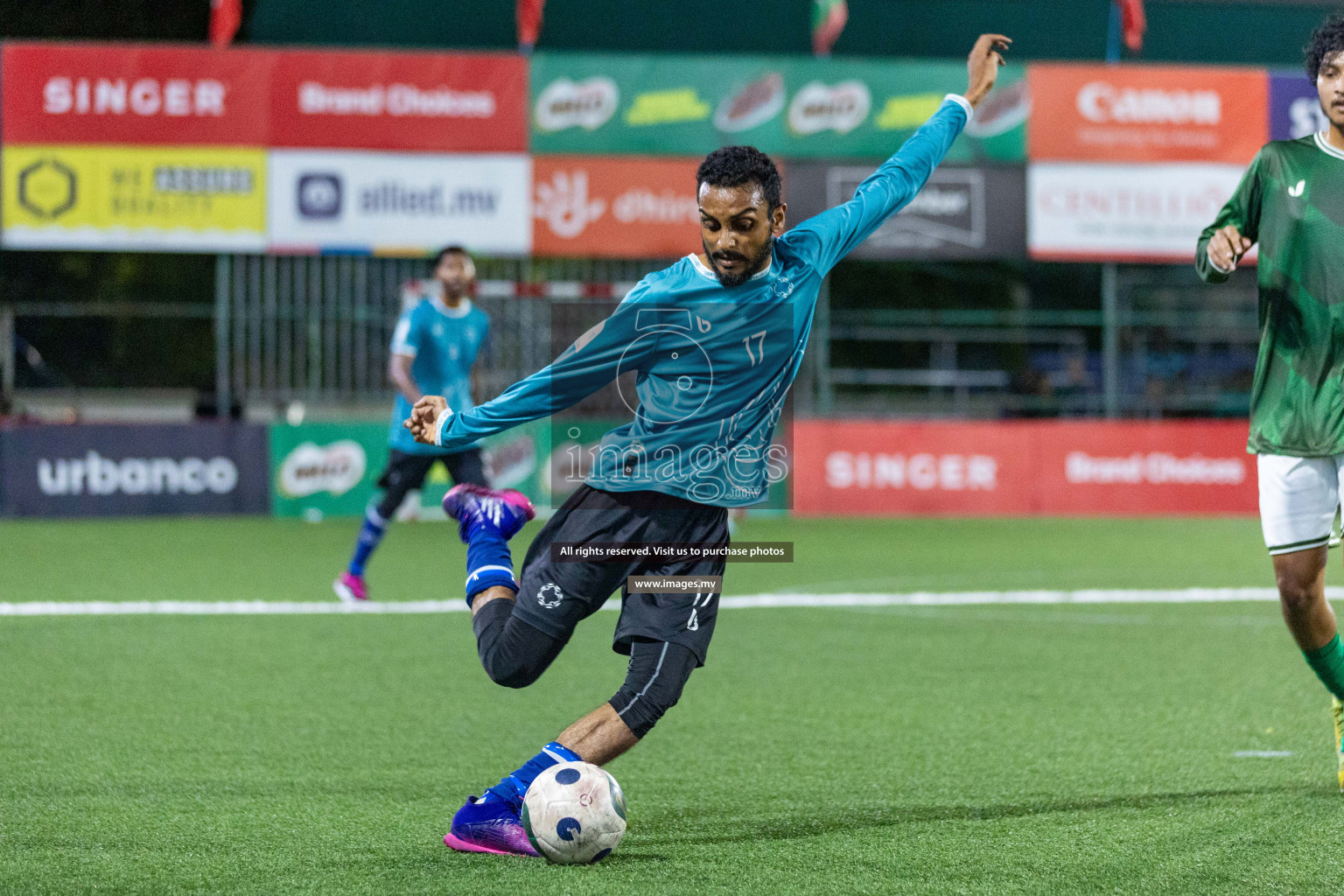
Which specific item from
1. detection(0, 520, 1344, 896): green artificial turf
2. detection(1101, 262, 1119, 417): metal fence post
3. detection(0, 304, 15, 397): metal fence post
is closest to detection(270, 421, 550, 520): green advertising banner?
detection(0, 304, 15, 397): metal fence post

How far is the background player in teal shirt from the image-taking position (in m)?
10.9

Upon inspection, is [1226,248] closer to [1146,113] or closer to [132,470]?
[132,470]

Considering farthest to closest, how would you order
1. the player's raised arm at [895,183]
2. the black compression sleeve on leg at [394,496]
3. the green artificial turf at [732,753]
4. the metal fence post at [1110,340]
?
the metal fence post at [1110,340], the black compression sleeve on leg at [394,496], the player's raised arm at [895,183], the green artificial turf at [732,753]

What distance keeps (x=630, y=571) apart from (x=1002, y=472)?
52.7ft

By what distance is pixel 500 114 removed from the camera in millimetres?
20250

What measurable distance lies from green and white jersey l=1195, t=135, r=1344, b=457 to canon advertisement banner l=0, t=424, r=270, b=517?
50.4ft

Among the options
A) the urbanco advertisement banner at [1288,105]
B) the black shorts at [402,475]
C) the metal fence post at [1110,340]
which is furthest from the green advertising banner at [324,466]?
the urbanco advertisement banner at [1288,105]

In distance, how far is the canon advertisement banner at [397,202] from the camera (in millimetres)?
19781

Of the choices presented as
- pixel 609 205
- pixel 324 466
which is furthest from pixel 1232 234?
pixel 609 205

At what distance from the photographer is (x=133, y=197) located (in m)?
19.5

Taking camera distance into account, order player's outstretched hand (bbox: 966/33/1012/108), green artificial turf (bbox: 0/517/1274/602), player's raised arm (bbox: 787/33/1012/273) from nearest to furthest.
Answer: player's raised arm (bbox: 787/33/1012/273), player's outstretched hand (bbox: 966/33/1012/108), green artificial turf (bbox: 0/517/1274/602)

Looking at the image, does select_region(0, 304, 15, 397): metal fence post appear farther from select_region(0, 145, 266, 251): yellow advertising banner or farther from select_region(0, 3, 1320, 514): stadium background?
select_region(0, 145, 266, 251): yellow advertising banner

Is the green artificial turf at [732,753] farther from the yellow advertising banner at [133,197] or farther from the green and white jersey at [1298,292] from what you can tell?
the yellow advertising banner at [133,197]

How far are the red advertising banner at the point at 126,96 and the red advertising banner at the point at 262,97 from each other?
0.04 feet
